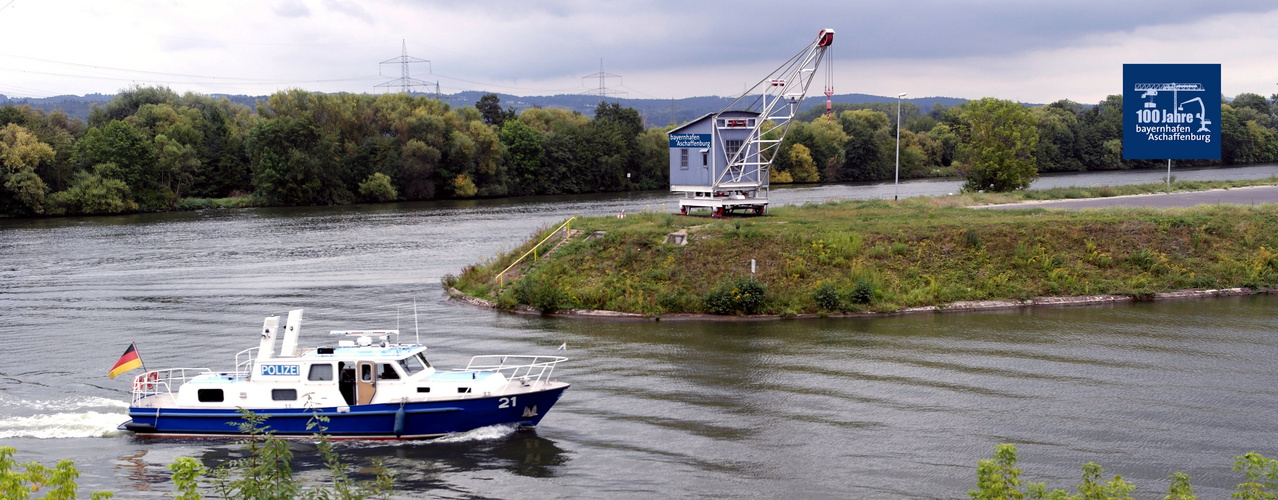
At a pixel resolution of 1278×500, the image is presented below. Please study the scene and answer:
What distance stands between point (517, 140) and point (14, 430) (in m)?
97.4

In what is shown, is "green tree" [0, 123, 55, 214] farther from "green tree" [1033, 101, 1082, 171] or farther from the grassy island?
"green tree" [1033, 101, 1082, 171]

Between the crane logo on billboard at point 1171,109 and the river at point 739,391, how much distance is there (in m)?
25.6

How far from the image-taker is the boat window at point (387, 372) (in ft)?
73.2

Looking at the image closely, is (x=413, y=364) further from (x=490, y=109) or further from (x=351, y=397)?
(x=490, y=109)

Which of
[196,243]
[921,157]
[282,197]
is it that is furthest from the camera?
[921,157]

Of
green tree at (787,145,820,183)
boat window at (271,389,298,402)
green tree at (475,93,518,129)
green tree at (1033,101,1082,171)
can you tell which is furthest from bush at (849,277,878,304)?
green tree at (475,93,518,129)

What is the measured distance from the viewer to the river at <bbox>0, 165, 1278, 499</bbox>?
19.5 metres

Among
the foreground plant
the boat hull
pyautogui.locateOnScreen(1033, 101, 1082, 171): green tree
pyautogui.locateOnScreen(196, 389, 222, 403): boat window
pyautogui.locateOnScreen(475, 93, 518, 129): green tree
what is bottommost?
the boat hull

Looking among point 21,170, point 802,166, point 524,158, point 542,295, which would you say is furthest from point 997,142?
point 21,170

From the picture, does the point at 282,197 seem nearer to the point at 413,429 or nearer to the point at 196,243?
the point at 196,243

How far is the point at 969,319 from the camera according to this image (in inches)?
1350

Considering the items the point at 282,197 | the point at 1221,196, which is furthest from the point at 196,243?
the point at 1221,196

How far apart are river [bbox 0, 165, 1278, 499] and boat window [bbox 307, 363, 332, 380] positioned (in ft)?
5.43

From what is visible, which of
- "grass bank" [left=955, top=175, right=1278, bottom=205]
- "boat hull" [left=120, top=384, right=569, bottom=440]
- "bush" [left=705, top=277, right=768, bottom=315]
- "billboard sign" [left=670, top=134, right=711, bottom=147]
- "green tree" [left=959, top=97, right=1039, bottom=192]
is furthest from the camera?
"green tree" [left=959, top=97, right=1039, bottom=192]
